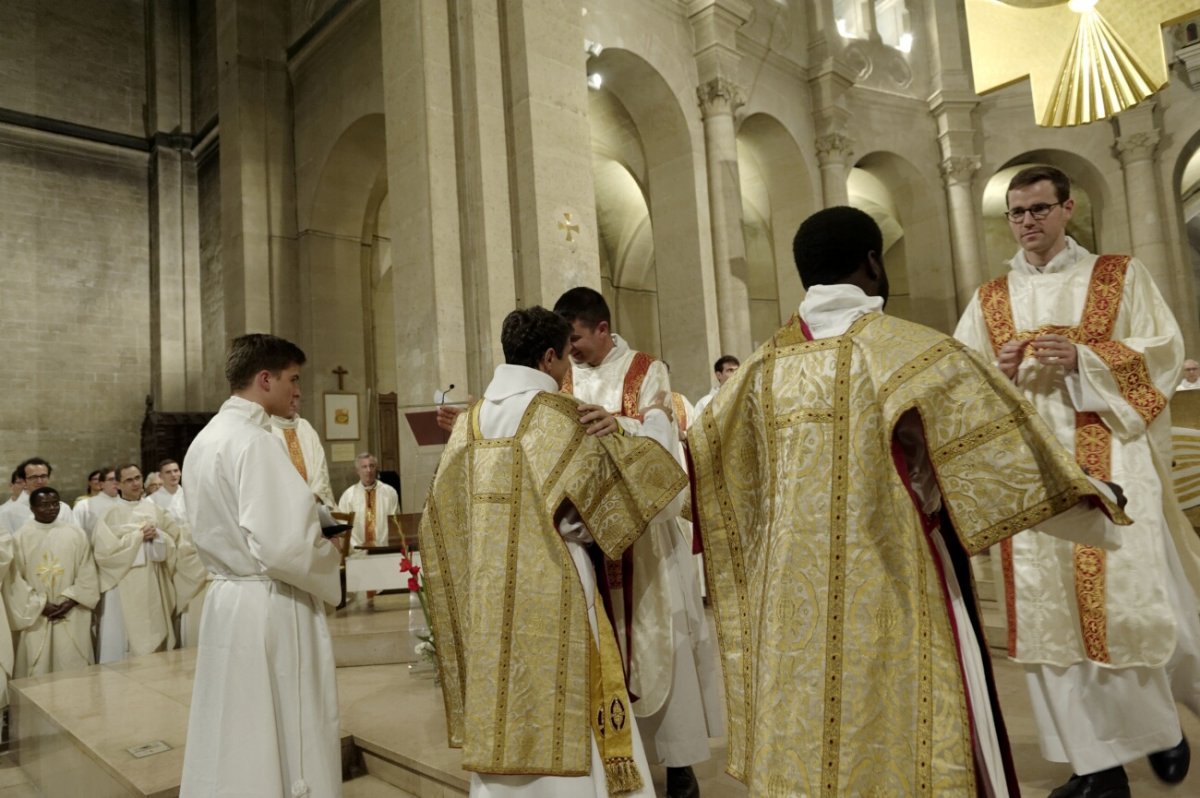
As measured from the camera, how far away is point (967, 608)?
1898 millimetres

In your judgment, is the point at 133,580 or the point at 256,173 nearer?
the point at 133,580

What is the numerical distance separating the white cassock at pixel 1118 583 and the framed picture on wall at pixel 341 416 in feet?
33.1

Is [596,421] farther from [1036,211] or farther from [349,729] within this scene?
[349,729]

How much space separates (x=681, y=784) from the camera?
292 centimetres

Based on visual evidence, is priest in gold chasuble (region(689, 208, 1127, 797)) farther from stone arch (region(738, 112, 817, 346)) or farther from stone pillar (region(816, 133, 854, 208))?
stone pillar (region(816, 133, 854, 208))

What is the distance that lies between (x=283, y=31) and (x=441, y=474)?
12.3 metres

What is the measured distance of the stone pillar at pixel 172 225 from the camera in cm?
1464

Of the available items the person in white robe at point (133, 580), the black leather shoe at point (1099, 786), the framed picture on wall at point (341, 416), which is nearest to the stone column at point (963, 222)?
the framed picture on wall at point (341, 416)

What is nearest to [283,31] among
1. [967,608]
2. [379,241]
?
[379,241]

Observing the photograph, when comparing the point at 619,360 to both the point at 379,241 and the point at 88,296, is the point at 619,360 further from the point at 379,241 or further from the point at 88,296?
the point at 88,296

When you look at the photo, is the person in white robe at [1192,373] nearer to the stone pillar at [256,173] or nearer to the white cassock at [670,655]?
the white cassock at [670,655]

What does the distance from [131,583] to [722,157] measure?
27.5 ft

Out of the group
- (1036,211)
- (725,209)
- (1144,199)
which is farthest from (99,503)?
(1144,199)

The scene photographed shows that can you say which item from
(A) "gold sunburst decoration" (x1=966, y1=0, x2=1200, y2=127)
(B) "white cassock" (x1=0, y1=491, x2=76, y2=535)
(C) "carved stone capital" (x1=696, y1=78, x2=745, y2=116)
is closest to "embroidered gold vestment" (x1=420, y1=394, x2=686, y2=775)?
(A) "gold sunburst decoration" (x1=966, y1=0, x2=1200, y2=127)
